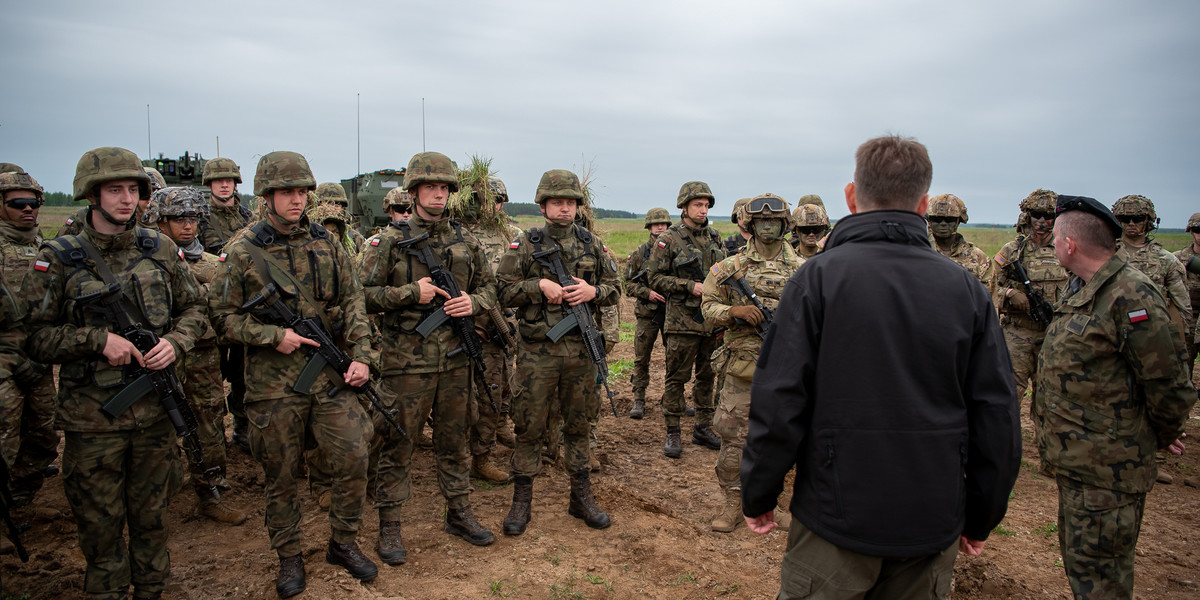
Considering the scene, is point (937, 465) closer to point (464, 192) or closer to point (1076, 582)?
point (1076, 582)

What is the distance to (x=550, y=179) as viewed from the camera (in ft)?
17.7

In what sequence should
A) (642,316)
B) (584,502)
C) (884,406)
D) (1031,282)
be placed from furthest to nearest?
(642,316) < (1031,282) < (584,502) < (884,406)

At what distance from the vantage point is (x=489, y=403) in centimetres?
651

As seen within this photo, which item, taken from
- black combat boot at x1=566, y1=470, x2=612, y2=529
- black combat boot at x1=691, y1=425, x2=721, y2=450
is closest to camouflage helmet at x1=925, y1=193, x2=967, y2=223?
black combat boot at x1=691, y1=425, x2=721, y2=450

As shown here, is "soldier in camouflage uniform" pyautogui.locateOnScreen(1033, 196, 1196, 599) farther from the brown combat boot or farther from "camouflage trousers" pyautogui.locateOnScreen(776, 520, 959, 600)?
the brown combat boot

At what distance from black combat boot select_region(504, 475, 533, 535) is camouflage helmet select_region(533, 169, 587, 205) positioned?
2314 mm

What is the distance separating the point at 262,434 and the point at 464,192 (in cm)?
340

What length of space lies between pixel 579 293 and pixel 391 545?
2.37 metres

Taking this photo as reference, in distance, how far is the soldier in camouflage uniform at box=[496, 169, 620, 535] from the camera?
5.31 metres

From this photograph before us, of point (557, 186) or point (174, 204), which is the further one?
point (174, 204)

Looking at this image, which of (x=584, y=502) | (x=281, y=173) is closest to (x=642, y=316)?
(x=584, y=502)

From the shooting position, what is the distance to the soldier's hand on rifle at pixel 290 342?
4.14 metres

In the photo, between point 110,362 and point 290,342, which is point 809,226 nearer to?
point 290,342

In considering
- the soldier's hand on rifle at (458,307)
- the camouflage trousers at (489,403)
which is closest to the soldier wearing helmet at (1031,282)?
the camouflage trousers at (489,403)
